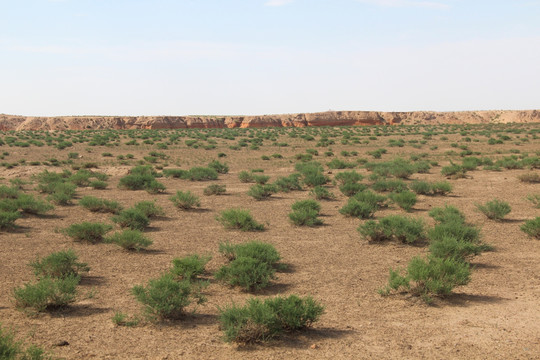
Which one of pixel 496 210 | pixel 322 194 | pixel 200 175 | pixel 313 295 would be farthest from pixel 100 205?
pixel 496 210

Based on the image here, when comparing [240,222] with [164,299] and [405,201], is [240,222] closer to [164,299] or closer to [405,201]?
[405,201]

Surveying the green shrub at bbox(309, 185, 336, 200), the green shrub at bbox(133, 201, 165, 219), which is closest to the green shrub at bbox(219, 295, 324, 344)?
the green shrub at bbox(133, 201, 165, 219)

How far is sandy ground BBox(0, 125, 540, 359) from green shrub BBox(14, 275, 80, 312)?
17 cm

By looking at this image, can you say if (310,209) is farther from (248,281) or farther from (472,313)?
(472,313)

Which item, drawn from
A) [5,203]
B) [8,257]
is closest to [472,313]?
[8,257]

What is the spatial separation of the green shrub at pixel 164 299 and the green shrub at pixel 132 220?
7125 mm

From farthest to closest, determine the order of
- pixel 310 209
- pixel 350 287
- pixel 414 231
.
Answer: pixel 310 209
pixel 414 231
pixel 350 287

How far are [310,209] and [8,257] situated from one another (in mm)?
8593

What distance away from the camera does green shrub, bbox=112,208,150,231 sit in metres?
14.6

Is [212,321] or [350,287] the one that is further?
[350,287]

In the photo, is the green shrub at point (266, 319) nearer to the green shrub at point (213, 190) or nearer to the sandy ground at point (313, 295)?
the sandy ground at point (313, 295)

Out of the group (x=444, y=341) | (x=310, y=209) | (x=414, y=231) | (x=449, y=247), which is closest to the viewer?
(x=444, y=341)

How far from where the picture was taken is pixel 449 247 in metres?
10.3

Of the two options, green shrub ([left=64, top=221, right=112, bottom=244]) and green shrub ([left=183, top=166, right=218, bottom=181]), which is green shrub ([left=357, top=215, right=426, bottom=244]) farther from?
green shrub ([left=183, top=166, right=218, bottom=181])
